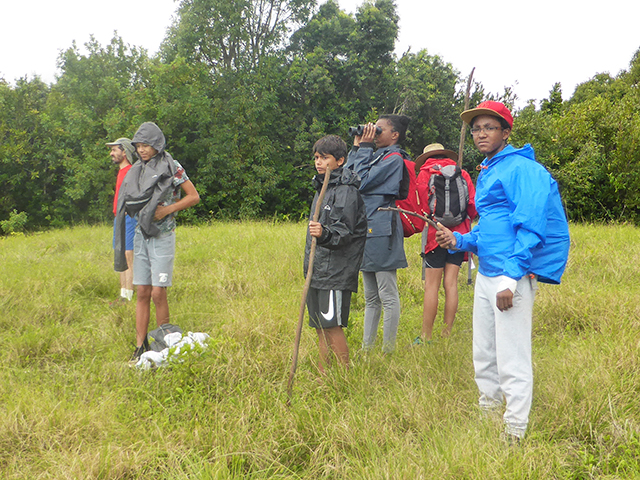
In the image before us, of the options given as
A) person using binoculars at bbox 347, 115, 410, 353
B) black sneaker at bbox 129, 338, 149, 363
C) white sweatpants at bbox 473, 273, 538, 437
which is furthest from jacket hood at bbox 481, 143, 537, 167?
black sneaker at bbox 129, 338, 149, 363

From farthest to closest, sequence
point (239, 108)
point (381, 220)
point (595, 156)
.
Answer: point (239, 108), point (595, 156), point (381, 220)

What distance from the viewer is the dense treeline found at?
17594 mm

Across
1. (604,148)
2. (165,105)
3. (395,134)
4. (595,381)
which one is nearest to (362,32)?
(165,105)

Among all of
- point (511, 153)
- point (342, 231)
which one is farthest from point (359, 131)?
point (511, 153)

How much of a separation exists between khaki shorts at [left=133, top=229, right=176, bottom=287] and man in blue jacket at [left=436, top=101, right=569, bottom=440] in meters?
2.65

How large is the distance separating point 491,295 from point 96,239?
1007 centimetres

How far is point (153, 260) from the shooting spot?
13.5 ft

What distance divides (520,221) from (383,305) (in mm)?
1727

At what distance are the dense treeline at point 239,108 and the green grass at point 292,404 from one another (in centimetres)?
1299

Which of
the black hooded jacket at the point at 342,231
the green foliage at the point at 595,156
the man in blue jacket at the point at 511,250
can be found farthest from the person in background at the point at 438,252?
the green foliage at the point at 595,156

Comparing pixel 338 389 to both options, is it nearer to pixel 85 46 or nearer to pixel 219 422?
pixel 219 422

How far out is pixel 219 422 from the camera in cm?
269

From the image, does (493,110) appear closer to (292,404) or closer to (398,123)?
(398,123)

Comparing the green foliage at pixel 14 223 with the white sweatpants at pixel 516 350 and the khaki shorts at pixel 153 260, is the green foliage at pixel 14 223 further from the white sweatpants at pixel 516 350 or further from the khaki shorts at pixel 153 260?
the white sweatpants at pixel 516 350
